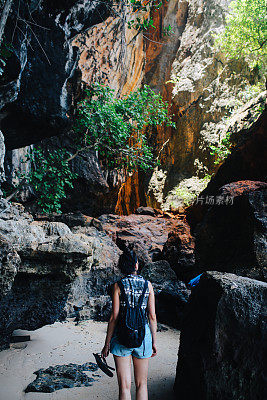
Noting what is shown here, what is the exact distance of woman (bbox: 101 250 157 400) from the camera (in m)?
2.11

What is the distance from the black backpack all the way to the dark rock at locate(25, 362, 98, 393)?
4.21 ft

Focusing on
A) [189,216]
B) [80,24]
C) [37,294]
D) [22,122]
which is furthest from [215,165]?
[37,294]

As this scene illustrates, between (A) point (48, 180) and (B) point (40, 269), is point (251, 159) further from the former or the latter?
(B) point (40, 269)

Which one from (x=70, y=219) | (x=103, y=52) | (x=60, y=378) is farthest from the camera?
(x=103, y=52)

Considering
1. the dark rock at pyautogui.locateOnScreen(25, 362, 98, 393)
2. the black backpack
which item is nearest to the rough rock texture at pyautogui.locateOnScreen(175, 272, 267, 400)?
the black backpack

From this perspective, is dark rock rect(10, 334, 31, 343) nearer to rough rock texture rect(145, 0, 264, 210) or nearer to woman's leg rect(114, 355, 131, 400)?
woman's leg rect(114, 355, 131, 400)

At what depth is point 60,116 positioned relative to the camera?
547 cm

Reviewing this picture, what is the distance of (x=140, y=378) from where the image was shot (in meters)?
2.15

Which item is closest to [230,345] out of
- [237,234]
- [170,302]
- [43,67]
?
[237,234]

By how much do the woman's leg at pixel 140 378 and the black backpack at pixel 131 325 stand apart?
0.18 metres

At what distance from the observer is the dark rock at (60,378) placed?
2.73 metres

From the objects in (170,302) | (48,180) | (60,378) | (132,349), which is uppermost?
(48,180)

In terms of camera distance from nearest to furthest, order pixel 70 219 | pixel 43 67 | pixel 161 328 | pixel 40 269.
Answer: pixel 40 269 → pixel 43 67 → pixel 161 328 → pixel 70 219

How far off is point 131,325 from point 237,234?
3548mm
